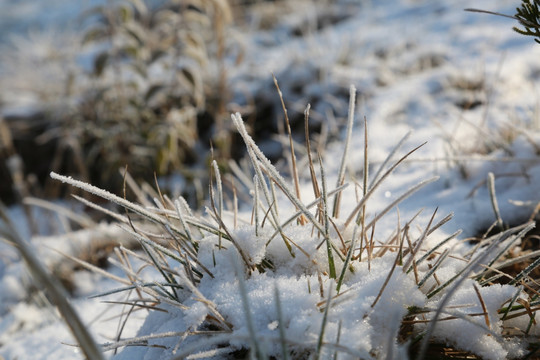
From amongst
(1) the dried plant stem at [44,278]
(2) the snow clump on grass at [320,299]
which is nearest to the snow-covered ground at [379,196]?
(2) the snow clump on grass at [320,299]

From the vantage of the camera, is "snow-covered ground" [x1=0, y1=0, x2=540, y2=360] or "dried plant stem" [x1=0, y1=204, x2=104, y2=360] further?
"snow-covered ground" [x1=0, y1=0, x2=540, y2=360]

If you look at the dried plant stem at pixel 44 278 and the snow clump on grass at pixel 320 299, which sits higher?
the dried plant stem at pixel 44 278

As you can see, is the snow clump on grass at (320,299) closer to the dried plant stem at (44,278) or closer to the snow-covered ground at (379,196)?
the snow-covered ground at (379,196)

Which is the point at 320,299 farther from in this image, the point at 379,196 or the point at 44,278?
the point at 379,196

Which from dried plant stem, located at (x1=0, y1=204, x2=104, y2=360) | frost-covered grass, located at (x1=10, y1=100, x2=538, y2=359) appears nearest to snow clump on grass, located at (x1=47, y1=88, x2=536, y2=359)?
frost-covered grass, located at (x1=10, y1=100, x2=538, y2=359)

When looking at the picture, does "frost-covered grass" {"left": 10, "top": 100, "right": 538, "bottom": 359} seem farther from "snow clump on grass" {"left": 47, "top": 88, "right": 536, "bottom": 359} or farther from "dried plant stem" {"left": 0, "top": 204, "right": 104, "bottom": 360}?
"dried plant stem" {"left": 0, "top": 204, "right": 104, "bottom": 360}

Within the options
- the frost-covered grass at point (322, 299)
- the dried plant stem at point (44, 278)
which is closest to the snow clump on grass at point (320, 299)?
the frost-covered grass at point (322, 299)

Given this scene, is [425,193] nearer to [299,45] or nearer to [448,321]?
[448,321]

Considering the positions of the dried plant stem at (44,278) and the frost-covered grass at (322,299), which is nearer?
the dried plant stem at (44,278)

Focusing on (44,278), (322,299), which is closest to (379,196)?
(322,299)

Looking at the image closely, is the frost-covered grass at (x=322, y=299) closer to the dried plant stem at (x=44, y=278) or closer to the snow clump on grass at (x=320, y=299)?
the snow clump on grass at (x=320, y=299)
